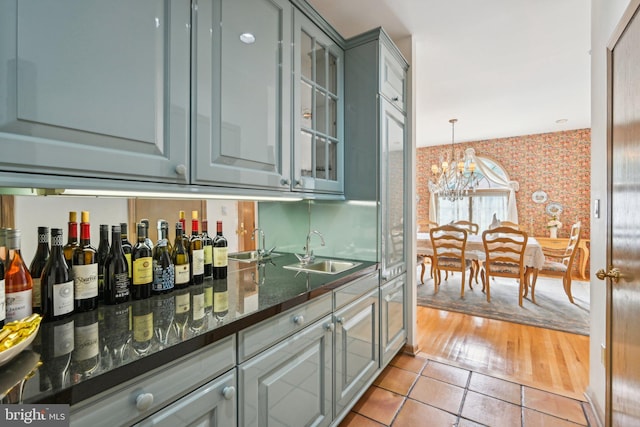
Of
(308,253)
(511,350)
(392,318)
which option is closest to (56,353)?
(308,253)

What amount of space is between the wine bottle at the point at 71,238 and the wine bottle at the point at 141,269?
19cm

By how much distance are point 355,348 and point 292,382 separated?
1.92 feet

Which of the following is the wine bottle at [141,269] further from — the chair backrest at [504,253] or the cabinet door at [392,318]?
the chair backrest at [504,253]

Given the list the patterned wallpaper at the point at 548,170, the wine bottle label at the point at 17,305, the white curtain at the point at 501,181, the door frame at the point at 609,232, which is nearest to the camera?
the wine bottle label at the point at 17,305

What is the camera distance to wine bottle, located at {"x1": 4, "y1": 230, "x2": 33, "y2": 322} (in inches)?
33.7

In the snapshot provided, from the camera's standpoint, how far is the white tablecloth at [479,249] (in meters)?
3.63

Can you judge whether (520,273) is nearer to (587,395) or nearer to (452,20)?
(587,395)

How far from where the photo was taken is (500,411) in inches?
70.7

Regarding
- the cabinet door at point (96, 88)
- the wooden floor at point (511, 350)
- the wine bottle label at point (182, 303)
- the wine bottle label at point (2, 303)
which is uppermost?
the cabinet door at point (96, 88)

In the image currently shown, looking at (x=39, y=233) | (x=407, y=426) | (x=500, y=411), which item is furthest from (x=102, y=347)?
(x=500, y=411)

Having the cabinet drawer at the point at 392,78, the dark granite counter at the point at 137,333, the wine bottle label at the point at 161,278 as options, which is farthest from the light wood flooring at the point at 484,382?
the cabinet drawer at the point at 392,78

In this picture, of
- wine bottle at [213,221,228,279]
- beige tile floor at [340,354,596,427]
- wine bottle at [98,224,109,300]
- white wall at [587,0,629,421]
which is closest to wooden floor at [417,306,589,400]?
beige tile floor at [340,354,596,427]

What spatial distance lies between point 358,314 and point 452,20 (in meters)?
2.23

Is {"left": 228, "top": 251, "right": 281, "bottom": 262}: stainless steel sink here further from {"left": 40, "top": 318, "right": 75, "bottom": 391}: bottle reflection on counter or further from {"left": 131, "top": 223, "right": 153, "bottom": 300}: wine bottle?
{"left": 40, "top": 318, "right": 75, "bottom": 391}: bottle reflection on counter
